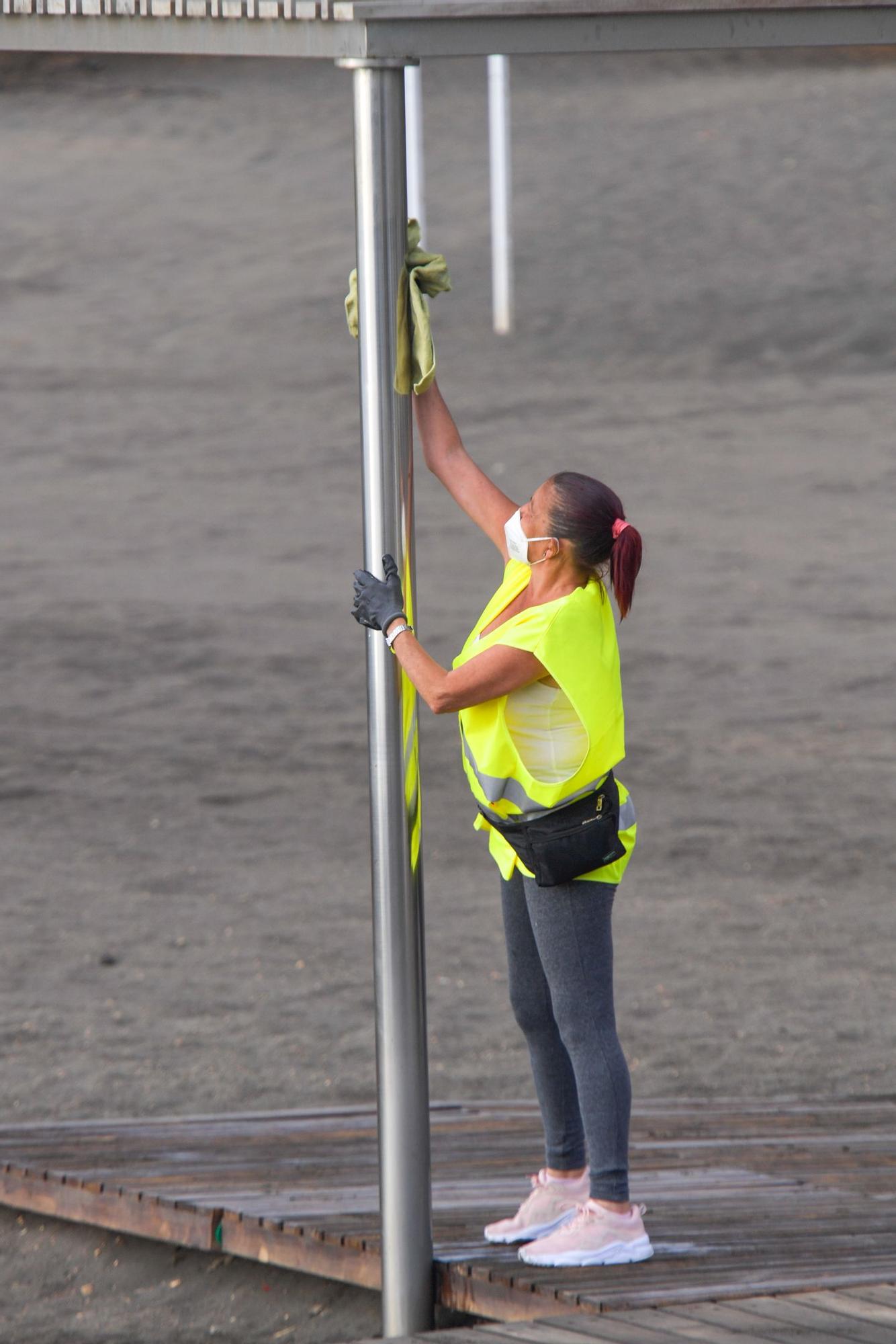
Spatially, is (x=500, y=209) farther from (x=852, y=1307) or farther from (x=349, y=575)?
(x=852, y=1307)

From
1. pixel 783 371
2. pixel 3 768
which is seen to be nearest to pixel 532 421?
pixel 783 371

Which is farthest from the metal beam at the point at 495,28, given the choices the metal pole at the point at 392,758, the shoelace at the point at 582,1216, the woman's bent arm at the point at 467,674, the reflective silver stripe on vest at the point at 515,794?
the shoelace at the point at 582,1216

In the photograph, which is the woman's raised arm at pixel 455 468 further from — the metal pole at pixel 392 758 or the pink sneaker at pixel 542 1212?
the pink sneaker at pixel 542 1212

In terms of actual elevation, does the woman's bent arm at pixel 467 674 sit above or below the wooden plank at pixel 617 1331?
above

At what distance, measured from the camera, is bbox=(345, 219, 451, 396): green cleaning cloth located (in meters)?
3.66

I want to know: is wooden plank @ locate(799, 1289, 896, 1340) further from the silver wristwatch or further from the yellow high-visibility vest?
the silver wristwatch

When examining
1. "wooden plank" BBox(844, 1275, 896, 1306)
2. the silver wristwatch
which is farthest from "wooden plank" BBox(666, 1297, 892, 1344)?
the silver wristwatch

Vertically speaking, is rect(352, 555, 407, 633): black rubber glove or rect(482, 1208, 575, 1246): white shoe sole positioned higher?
rect(352, 555, 407, 633): black rubber glove

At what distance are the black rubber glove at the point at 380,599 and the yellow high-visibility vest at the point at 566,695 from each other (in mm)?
164

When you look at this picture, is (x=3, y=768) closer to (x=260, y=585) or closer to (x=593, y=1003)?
(x=260, y=585)

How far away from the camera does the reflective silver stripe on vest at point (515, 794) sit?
3748 mm

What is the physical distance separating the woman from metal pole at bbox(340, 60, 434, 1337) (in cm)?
9

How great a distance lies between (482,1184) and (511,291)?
2332 centimetres

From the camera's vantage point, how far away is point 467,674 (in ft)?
11.9
